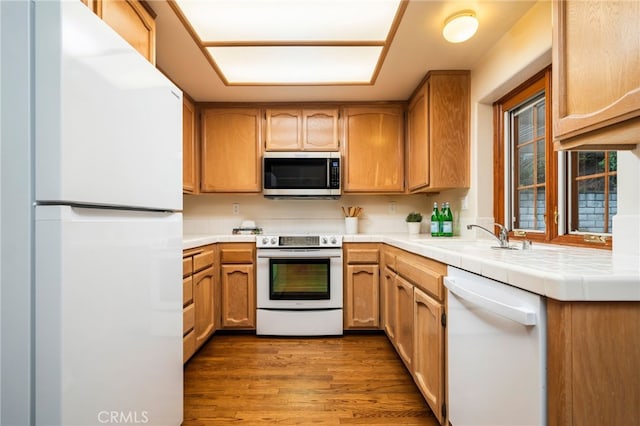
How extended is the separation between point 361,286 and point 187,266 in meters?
1.39

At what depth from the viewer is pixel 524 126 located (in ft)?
6.47

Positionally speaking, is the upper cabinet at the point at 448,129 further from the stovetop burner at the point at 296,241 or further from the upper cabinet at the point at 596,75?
the upper cabinet at the point at 596,75

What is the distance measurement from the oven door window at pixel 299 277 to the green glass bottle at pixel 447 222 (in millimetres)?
973

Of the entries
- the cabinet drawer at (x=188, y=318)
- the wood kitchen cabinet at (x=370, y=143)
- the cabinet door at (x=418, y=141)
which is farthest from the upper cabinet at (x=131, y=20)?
the cabinet door at (x=418, y=141)

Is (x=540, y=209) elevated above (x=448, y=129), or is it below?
below

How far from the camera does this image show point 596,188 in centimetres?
144

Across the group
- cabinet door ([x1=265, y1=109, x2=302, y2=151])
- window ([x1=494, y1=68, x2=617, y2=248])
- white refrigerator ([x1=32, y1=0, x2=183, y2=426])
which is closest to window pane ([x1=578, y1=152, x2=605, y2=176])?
window ([x1=494, y1=68, x2=617, y2=248])

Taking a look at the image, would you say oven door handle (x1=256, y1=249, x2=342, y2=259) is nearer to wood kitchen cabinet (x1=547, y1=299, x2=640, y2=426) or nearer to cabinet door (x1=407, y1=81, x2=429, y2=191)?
cabinet door (x1=407, y1=81, x2=429, y2=191)

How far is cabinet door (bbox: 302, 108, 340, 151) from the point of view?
290 cm

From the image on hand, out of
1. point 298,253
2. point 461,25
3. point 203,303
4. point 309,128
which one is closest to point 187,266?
point 203,303

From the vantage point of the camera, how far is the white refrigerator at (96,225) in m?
0.71

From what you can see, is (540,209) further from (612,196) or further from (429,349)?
(429,349)

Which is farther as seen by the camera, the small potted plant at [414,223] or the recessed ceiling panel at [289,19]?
the small potted plant at [414,223]

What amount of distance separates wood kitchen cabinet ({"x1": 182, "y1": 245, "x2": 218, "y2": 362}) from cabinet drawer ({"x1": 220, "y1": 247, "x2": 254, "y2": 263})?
87 mm
